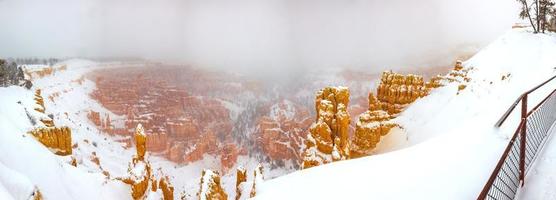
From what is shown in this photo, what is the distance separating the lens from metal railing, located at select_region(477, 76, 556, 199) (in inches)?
317

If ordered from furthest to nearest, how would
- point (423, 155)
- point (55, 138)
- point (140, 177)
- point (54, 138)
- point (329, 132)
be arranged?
point (140, 177) < point (55, 138) < point (54, 138) < point (329, 132) < point (423, 155)

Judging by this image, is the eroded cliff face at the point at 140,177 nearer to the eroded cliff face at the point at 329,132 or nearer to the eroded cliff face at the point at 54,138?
the eroded cliff face at the point at 54,138

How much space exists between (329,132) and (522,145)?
102ft

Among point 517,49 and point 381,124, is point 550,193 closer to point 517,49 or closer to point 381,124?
point 517,49

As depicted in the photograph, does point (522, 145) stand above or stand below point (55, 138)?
above

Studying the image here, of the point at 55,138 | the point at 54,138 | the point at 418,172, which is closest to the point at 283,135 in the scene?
the point at 55,138

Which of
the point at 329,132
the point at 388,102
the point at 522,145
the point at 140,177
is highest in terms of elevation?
the point at 522,145

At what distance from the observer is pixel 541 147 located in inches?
439

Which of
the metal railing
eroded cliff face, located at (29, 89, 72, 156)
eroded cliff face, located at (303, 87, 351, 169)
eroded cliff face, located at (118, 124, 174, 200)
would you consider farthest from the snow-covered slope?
eroded cliff face, located at (29, 89, 72, 156)

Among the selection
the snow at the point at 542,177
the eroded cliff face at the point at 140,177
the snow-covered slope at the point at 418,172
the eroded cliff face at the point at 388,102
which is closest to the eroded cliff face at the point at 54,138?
the eroded cliff face at the point at 140,177

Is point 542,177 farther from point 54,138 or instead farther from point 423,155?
point 54,138

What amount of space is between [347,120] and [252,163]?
94.5 metres

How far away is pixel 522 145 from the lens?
9.07 m

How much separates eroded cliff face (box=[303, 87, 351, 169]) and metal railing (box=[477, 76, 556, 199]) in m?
26.7
